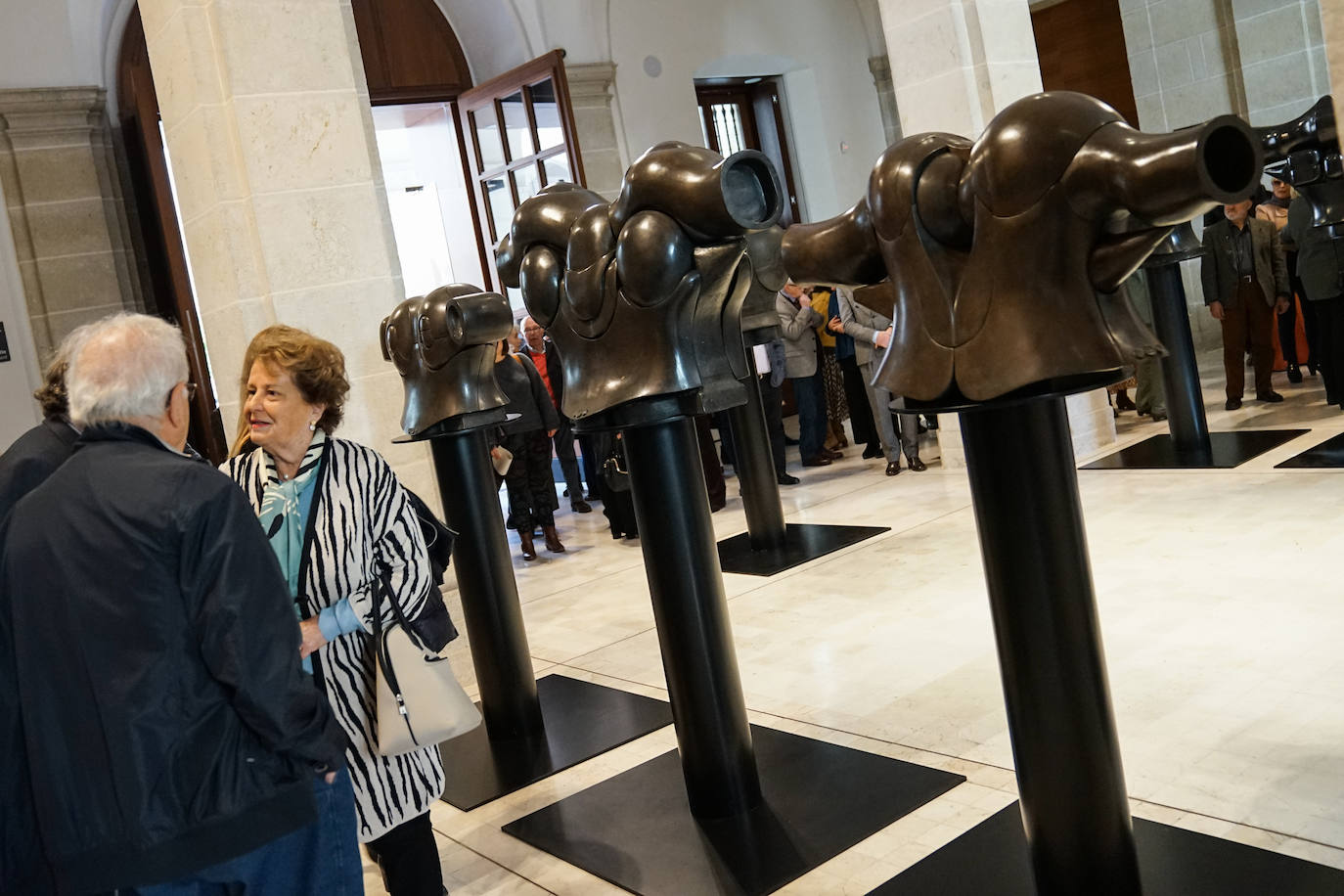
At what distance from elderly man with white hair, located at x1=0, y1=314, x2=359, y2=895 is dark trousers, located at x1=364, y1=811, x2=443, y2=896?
860 mm

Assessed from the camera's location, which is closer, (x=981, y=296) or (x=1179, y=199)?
(x=1179, y=199)

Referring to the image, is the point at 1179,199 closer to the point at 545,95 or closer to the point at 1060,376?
the point at 1060,376

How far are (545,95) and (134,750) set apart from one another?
8946 millimetres

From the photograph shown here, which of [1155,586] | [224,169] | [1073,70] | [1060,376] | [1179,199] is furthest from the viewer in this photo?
[1073,70]

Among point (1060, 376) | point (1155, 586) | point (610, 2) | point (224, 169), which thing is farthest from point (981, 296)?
point (610, 2)

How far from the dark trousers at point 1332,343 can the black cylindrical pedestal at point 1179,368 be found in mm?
1116

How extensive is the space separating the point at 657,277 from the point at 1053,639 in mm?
1421

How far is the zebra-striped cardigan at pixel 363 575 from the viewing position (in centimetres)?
289

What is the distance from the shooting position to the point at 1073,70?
14016 millimetres

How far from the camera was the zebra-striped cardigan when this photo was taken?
114 inches

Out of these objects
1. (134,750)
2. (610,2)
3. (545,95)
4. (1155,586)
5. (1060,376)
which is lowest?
(1155,586)

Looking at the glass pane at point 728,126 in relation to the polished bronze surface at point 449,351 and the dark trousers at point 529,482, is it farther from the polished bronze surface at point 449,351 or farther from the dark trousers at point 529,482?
the polished bronze surface at point 449,351

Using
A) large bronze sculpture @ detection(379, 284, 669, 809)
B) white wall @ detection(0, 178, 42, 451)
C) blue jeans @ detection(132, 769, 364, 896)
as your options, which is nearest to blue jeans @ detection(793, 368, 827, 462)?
→ large bronze sculpture @ detection(379, 284, 669, 809)

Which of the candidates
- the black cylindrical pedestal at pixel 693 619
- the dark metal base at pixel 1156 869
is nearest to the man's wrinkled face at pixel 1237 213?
the black cylindrical pedestal at pixel 693 619
